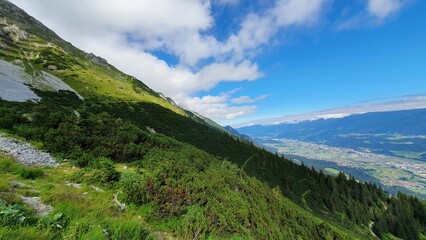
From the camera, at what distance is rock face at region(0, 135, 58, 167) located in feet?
44.9

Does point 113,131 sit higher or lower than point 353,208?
higher

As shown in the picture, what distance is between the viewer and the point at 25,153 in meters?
14.4

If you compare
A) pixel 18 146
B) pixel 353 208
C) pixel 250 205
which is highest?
pixel 250 205

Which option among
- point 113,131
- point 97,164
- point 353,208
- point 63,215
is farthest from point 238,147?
point 63,215

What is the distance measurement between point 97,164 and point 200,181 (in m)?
7.09

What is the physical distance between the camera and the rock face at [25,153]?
13.7 m

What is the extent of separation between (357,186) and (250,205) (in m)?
127

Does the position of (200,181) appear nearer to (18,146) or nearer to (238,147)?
Answer: (18,146)

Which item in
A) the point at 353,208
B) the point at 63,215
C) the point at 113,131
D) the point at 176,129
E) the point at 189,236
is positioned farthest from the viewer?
the point at 353,208

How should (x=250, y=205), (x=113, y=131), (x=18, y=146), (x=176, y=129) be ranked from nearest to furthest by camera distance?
(x=18, y=146) < (x=250, y=205) < (x=113, y=131) < (x=176, y=129)

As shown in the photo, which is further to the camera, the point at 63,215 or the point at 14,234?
the point at 63,215

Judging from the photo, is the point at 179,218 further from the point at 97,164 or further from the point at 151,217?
the point at 97,164

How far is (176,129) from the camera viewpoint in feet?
219

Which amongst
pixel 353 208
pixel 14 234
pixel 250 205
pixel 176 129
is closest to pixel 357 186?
pixel 353 208
